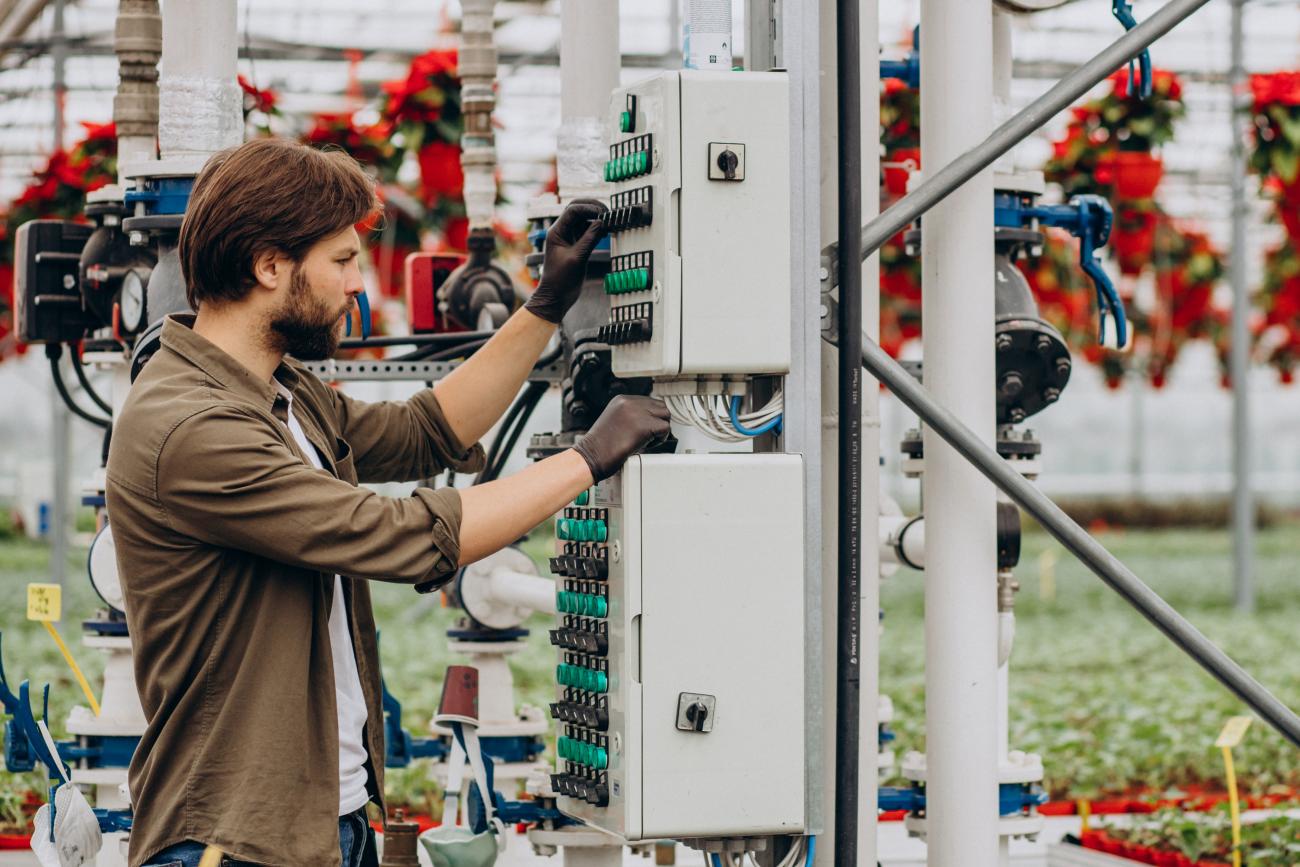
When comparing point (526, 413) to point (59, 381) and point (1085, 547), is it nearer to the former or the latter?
point (59, 381)

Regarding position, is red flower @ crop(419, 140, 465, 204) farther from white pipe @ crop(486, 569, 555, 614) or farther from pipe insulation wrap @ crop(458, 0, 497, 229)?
white pipe @ crop(486, 569, 555, 614)

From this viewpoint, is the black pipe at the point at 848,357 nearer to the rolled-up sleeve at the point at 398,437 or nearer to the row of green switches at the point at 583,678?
the row of green switches at the point at 583,678

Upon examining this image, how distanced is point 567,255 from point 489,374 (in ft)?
0.77

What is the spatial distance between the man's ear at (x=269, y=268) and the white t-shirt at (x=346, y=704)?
0.14 metres

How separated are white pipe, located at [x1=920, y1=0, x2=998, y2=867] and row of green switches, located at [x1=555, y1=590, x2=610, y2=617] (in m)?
0.66

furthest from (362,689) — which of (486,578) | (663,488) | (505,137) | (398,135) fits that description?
(505,137)

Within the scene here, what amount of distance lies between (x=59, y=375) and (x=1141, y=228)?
553 cm

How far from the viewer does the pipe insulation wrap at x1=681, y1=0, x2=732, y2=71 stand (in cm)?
238

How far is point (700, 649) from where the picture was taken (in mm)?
2293

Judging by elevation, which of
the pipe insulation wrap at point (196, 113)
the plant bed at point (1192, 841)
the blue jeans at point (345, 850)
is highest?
the pipe insulation wrap at point (196, 113)

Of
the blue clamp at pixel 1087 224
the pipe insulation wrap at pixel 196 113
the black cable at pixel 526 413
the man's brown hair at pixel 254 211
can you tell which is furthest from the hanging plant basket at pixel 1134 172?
the man's brown hair at pixel 254 211

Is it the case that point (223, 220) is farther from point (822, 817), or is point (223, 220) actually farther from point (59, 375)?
point (59, 375)

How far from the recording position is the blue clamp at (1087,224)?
3332mm

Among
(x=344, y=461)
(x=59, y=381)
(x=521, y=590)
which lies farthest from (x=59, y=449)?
(x=344, y=461)
